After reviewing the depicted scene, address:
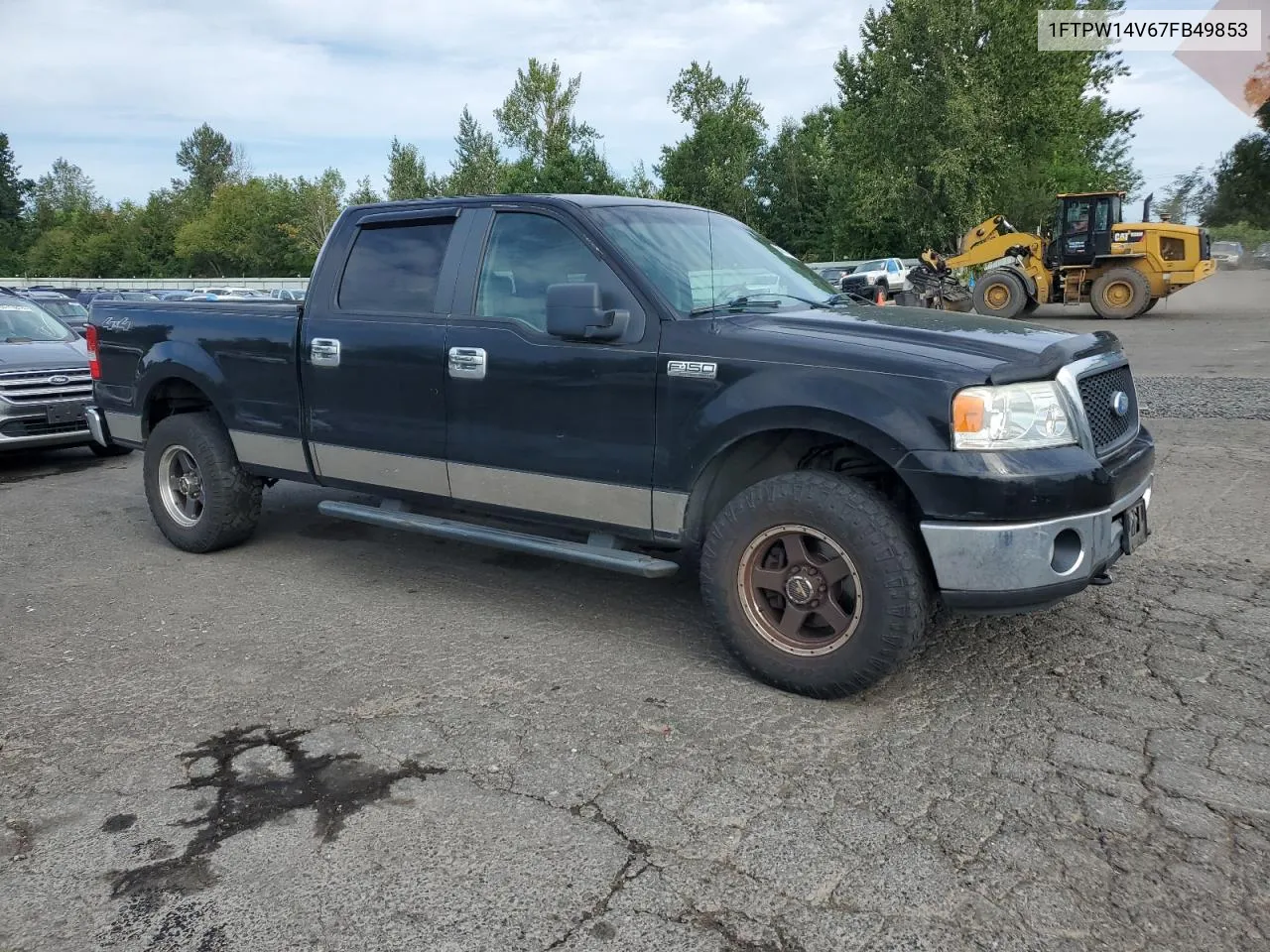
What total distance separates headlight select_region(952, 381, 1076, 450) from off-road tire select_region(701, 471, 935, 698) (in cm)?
42

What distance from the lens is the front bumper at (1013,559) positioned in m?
3.47

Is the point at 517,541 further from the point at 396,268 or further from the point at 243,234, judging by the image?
the point at 243,234

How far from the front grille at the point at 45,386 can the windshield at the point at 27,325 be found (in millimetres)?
1104

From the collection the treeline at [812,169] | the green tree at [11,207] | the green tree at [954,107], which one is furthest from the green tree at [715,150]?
the green tree at [11,207]

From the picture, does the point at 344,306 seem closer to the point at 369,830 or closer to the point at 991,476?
the point at 369,830

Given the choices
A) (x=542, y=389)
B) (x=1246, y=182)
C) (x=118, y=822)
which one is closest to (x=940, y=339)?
(x=542, y=389)

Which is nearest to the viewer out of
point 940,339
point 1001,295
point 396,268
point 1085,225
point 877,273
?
point 940,339

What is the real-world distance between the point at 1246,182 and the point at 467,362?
7874 cm

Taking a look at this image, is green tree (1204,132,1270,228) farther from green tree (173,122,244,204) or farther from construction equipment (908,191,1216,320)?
green tree (173,122,244,204)

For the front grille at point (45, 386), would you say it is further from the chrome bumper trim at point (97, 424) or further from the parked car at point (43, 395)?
the chrome bumper trim at point (97, 424)

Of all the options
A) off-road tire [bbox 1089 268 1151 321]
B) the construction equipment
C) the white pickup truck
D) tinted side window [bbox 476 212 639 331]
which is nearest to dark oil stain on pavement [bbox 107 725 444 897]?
tinted side window [bbox 476 212 639 331]

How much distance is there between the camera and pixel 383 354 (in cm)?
499

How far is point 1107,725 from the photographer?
140 inches

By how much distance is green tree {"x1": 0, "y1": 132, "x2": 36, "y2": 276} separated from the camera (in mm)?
91938
